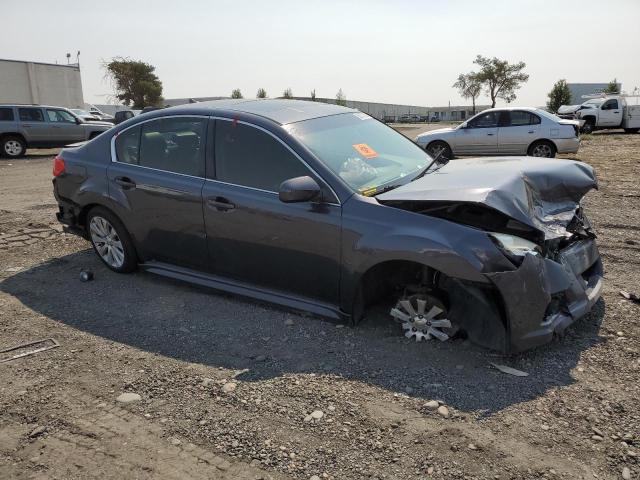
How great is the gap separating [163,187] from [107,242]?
118 centimetres

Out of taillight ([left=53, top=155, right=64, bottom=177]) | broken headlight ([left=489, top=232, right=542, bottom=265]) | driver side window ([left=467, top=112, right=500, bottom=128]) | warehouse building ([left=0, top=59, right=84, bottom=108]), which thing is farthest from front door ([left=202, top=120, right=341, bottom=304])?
warehouse building ([left=0, top=59, right=84, bottom=108])

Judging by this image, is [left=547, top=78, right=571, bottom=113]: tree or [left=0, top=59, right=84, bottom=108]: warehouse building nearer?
[left=0, top=59, right=84, bottom=108]: warehouse building

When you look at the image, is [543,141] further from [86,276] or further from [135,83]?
[135,83]

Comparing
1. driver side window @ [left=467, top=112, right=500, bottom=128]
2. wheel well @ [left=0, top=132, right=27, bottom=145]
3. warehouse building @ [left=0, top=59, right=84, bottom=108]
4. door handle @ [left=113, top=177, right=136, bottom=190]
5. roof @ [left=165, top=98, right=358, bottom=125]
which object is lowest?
door handle @ [left=113, top=177, right=136, bottom=190]

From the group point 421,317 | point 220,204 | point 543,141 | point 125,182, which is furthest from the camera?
point 543,141

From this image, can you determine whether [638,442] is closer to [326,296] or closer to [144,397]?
[326,296]

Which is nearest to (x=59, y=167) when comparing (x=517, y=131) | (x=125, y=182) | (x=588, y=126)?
(x=125, y=182)

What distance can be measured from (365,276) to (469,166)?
1620 millimetres

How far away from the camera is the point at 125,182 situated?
4750mm

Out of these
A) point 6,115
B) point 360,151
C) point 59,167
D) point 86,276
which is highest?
point 6,115

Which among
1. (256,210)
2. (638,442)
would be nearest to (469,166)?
(256,210)

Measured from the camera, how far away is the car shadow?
10.3ft

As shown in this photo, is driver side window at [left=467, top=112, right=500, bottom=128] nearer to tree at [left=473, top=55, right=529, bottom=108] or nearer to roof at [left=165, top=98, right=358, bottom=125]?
roof at [left=165, top=98, right=358, bottom=125]

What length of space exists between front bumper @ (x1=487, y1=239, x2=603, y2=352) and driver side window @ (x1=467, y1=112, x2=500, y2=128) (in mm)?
11498
